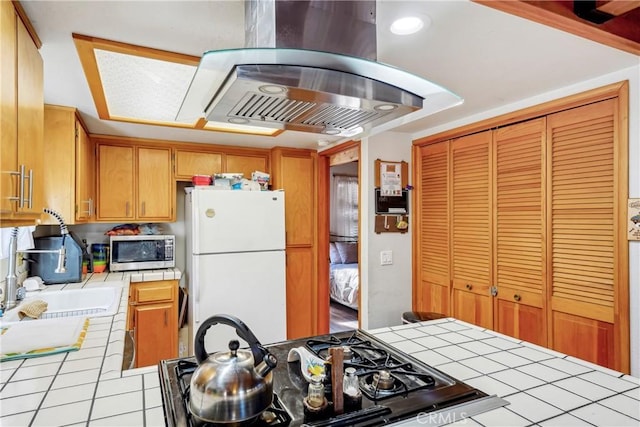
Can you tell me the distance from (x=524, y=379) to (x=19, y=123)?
1779 mm

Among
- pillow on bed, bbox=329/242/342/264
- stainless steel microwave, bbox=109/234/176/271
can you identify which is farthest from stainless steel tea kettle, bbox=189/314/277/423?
pillow on bed, bbox=329/242/342/264

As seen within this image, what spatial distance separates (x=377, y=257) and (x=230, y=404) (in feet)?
7.51

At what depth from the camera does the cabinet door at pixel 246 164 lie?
3531 mm

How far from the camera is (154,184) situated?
3244 millimetres

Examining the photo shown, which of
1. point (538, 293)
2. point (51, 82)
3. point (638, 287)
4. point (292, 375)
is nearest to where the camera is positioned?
point (292, 375)

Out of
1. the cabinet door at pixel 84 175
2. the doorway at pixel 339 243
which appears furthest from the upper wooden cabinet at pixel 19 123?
the doorway at pixel 339 243

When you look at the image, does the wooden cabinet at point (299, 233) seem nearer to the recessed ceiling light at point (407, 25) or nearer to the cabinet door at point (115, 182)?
the cabinet door at point (115, 182)

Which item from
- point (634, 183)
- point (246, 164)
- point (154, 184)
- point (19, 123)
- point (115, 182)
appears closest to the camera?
point (19, 123)

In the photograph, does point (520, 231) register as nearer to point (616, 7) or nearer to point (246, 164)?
point (616, 7)

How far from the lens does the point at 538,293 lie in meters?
2.16

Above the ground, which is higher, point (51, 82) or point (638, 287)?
point (51, 82)

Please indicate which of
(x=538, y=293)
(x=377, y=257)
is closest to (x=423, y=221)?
(x=377, y=257)

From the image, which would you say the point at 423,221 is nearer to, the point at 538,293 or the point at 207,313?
the point at 538,293

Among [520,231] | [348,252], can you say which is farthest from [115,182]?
[348,252]
